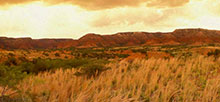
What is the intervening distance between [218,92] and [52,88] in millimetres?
4052

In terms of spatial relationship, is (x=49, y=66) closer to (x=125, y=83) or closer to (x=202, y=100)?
(x=125, y=83)

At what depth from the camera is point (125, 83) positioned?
589 centimetres

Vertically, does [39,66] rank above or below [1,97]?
below

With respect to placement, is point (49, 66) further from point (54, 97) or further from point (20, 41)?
point (20, 41)

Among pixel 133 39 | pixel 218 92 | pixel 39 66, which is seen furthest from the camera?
pixel 133 39

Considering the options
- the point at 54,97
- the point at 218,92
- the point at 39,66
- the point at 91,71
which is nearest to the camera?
the point at 54,97

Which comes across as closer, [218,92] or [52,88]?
[52,88]

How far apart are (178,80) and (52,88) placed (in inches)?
148

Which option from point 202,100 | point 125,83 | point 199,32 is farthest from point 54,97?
point 199,32

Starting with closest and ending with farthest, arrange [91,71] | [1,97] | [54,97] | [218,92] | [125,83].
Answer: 1. [1,97]
2. [54,97]
3. [218,92]
4. [125,83]
5. [91,71]

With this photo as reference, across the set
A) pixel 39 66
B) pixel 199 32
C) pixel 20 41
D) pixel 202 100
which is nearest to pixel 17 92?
pixel 202 100

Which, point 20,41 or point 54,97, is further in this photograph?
point 20,41

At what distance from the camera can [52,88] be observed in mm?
4977

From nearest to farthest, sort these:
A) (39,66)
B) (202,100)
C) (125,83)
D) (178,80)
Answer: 1. (202,100)
2. (125,83)
3. (178,80)
4. (39,66)
